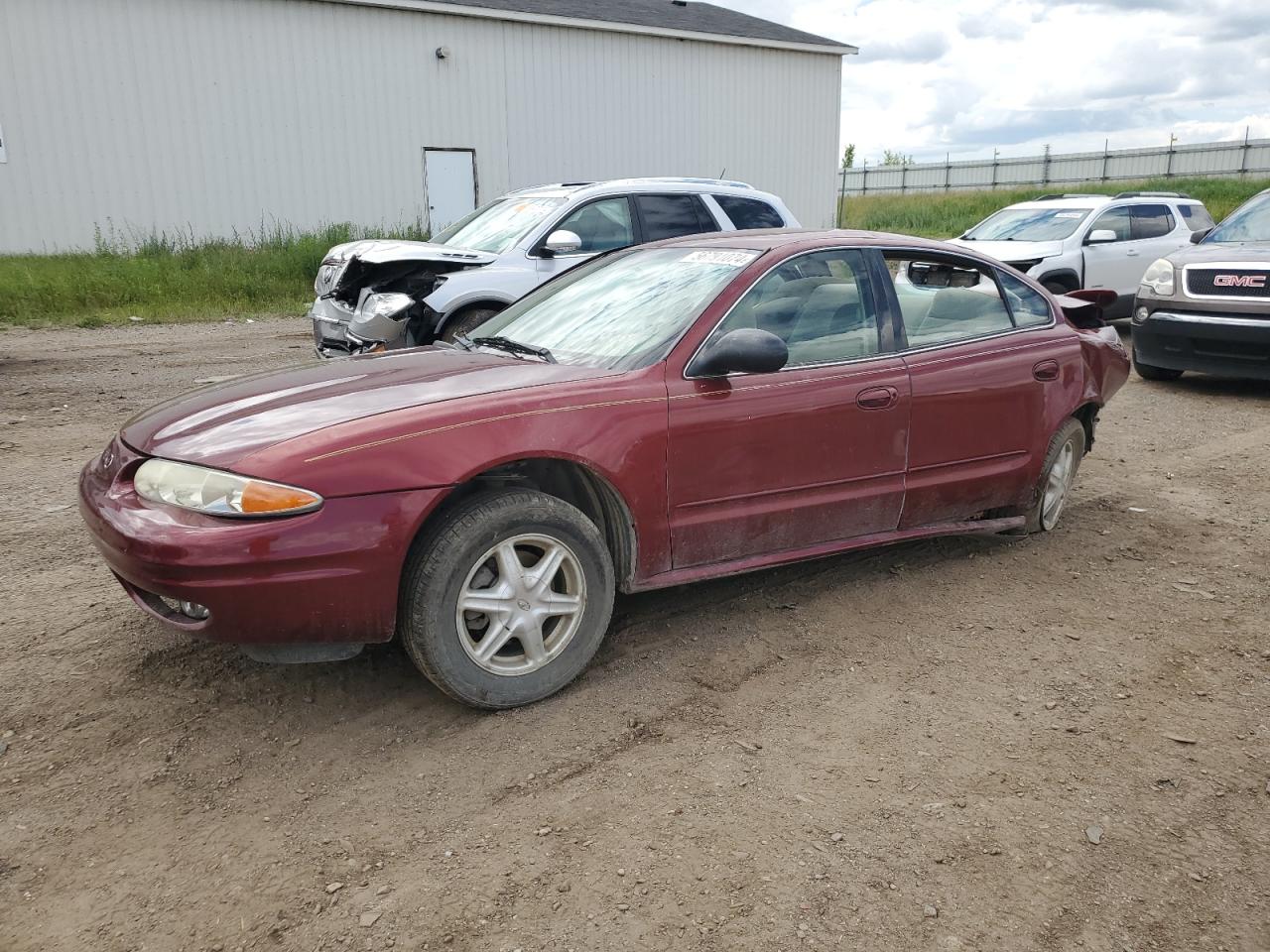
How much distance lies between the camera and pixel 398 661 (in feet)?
12.3

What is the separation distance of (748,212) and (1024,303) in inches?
176

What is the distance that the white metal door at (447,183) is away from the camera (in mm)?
19672

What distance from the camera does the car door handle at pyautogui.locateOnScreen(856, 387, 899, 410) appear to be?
4.07m

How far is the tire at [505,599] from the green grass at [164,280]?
11.6 metres

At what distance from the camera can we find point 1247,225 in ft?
32.3

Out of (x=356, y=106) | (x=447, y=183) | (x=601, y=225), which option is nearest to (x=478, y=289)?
(x=601, y=225)

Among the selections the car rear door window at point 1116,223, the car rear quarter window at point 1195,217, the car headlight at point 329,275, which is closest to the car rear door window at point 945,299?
the car headlight at point 329,275

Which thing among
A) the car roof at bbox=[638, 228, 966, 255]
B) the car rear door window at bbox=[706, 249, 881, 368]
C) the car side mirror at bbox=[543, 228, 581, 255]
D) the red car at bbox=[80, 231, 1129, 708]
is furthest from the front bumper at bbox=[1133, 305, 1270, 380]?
the car rear door window at bbox=[706, 249, 881, 368]

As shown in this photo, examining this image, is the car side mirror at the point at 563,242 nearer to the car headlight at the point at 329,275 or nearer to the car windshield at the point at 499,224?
the car windshield at the point at 499,224

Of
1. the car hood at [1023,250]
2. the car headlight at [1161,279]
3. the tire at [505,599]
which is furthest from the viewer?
the car hood at [1023,250]

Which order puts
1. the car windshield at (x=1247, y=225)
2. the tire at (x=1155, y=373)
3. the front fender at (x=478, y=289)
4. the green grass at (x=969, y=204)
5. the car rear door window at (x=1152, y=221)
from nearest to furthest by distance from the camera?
the front fender at (x=478, y=289) < the car windshield at (x=1247, y=225) < the tire at (x=1155, y=373) < the car rear door window at (x=1152, y=221) < the green grass at (x=969, y=204)

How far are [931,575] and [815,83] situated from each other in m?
22.2

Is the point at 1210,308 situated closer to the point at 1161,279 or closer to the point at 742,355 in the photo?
the point at 1161,279

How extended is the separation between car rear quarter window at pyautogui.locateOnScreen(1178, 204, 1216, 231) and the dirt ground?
1071cm
